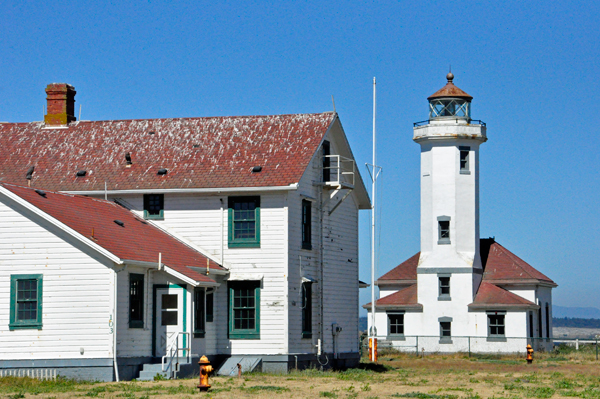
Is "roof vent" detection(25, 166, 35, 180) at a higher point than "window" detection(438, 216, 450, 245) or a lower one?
higher

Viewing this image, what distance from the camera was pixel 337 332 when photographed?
3644cm

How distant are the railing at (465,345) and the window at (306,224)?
691 inches

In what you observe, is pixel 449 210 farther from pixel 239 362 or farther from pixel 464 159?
pixel 239 362

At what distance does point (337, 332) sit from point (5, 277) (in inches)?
493

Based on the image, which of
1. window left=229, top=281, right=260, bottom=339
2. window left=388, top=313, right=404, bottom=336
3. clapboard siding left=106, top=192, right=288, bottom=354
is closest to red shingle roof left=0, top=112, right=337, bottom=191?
clapboard siding left=106, top=192, right=288, bottom=354

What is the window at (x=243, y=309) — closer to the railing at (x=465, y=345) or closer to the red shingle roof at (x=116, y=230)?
the red shingle roof at (x=116, y=230)

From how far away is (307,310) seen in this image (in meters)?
34.4

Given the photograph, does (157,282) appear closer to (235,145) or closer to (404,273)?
(235,145)

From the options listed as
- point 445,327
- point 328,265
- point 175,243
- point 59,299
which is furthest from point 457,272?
point 59,299

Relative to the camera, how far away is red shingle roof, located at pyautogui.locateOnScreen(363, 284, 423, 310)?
55688mm

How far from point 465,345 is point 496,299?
2.86 metres

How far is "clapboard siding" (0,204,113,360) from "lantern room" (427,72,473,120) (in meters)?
30.1

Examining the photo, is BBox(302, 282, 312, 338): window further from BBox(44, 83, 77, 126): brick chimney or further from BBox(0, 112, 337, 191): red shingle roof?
BBox(44, 83, 77, 126): brick chimney

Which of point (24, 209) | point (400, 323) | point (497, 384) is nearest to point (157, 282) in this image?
point (24, 209)
